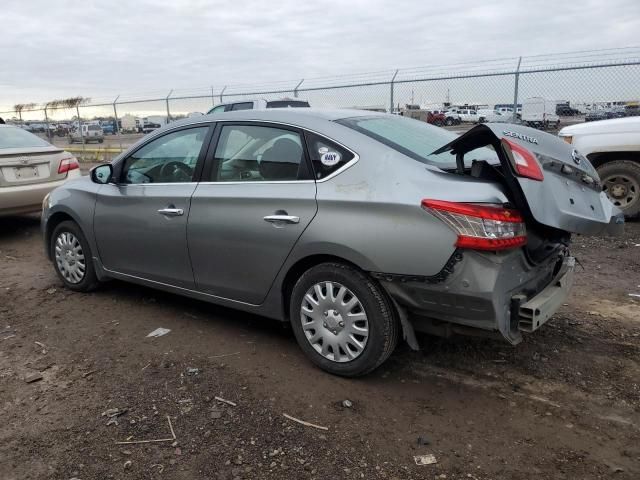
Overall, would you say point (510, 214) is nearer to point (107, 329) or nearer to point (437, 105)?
point (107, 329)

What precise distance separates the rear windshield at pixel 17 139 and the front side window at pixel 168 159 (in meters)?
3.65

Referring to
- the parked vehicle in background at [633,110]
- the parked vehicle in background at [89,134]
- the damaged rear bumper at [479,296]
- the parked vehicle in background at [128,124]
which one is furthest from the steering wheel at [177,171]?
the parked vehicle in background at [89,134]

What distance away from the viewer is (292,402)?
3.11 m

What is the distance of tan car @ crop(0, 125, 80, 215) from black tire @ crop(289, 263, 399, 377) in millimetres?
5242

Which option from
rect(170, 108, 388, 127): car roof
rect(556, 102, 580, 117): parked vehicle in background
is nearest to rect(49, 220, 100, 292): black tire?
rect(170, 108, 388, 127): car roof

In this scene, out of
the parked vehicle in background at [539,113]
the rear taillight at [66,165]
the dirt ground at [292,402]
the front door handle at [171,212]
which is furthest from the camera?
the parked vehicle in background at [539,113]

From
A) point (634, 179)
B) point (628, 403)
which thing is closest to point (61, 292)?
point (628, 403)

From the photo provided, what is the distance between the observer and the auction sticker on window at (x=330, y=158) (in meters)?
3.23

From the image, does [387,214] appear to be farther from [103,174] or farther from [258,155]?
[103,174]

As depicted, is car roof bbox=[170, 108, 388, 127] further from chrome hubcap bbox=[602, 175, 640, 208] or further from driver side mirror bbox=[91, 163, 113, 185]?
chrome hubcap bbox=[602, 175, 640, 208]

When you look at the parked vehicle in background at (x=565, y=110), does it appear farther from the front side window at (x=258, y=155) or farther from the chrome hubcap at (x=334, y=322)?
the chrome hubcap at (x=334, y=322)

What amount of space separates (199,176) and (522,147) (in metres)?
2.20

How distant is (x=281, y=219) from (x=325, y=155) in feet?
1.57

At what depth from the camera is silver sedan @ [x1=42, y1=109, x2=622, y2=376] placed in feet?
9.18
